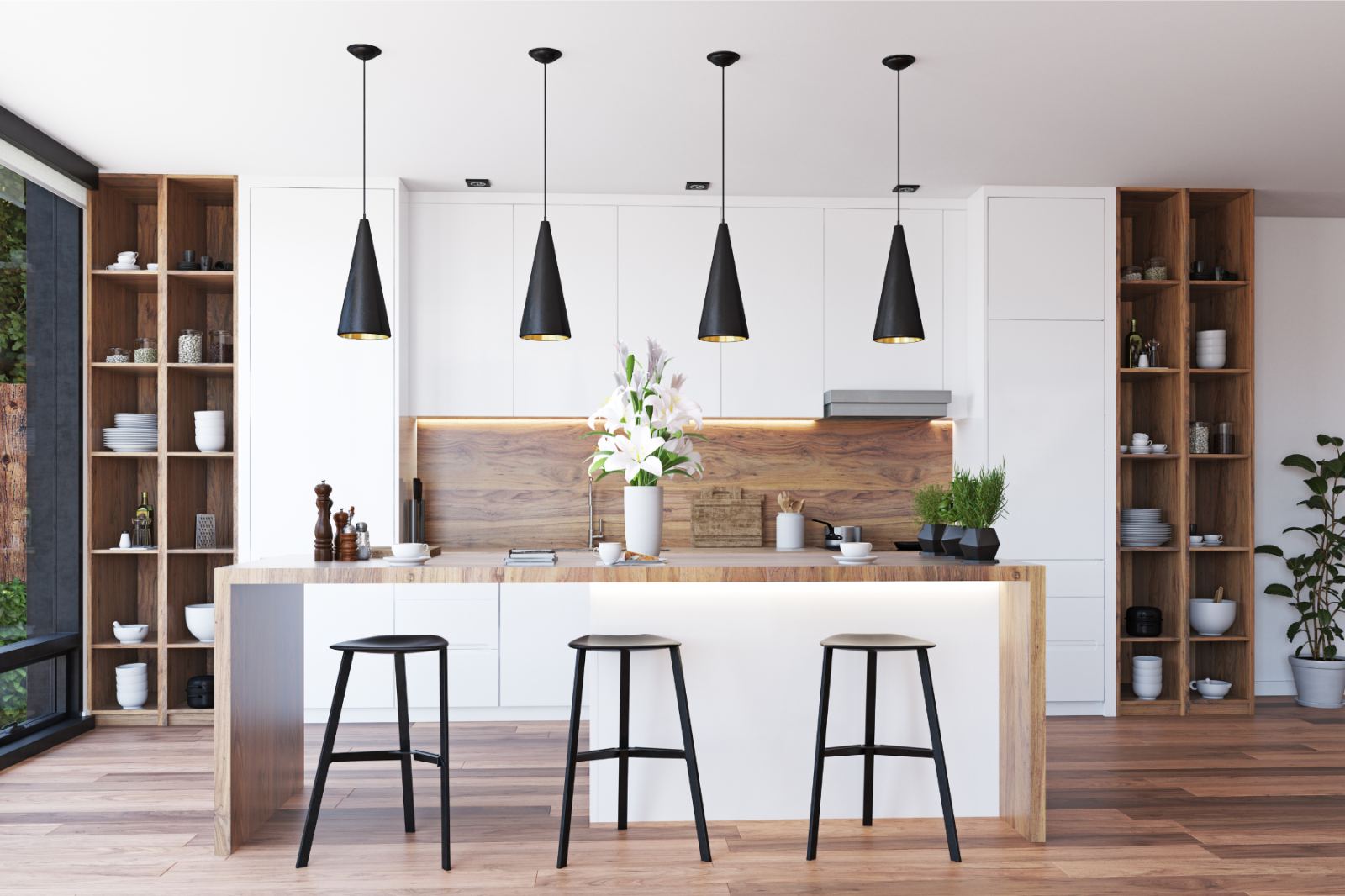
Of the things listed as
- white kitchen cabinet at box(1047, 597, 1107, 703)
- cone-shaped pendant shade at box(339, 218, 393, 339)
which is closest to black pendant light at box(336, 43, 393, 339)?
cone-shaped pendant shade at box(339, 218, 393, 339)

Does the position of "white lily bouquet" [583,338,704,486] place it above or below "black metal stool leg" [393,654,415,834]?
above

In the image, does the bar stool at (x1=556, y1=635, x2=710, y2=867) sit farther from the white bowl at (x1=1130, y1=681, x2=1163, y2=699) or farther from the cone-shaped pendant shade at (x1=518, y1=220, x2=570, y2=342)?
the white bowl at (x1=1130, y1=681, x2=1163, y2=699)

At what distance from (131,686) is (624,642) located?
3211 mm

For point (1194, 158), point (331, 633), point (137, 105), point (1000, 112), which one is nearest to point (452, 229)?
point (137, 105)

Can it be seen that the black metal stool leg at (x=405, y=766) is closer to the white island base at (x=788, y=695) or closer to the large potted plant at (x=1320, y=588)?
the white island base at (x=788, y=695)

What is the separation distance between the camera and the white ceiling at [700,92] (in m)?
3.32

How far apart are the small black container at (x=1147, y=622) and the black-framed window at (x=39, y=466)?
5.45m

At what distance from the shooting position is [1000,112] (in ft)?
13.7

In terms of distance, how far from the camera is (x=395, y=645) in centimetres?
311

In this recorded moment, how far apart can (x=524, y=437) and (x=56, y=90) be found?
2.72 meters

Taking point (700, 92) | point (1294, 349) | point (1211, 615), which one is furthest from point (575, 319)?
point (1294, 349)

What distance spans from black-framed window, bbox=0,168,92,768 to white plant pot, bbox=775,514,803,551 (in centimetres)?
362

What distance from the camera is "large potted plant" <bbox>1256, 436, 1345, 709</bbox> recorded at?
5.39 metres

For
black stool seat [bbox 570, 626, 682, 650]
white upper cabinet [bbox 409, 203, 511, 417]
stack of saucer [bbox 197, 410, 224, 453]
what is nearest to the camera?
black stool seat [bbox 570, 626, 682, 650]
